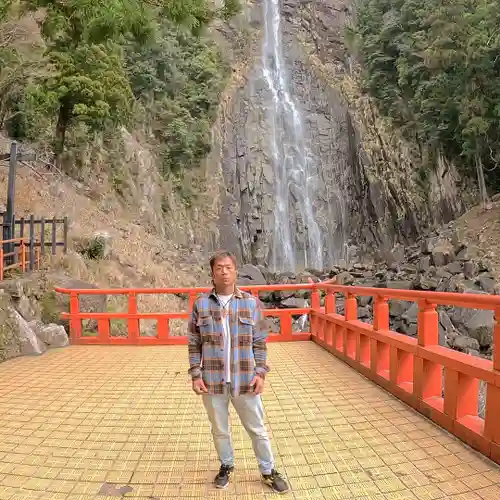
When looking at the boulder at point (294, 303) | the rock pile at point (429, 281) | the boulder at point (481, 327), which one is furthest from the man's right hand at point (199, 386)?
the boulder at point (294, 303)

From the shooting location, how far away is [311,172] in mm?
27547

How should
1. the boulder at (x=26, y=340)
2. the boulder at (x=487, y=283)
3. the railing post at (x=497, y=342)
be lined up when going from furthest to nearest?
the boulder at (x=487, y=283), the boulder at (x=26, y=340), the railing post at (x=497, y=342)

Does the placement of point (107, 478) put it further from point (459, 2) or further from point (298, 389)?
point (459, 2)

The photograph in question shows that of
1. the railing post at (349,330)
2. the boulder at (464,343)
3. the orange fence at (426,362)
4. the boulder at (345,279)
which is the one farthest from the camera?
the boulder at (345,279)

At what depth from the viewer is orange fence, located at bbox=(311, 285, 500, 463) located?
319cm

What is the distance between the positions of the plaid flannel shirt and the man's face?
104 mm

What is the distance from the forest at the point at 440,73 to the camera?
20.8 metres

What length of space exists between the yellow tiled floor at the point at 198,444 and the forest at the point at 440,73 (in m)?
19.1

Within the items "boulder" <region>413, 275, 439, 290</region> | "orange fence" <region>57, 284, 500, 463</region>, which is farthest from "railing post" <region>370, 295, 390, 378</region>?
"boulder" <region>413, 275, 439, 290</region>

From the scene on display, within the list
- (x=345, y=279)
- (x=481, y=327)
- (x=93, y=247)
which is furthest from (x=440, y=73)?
(x=93, y=247)

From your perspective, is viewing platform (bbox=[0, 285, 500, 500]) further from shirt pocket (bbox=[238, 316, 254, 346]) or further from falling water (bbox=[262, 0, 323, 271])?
falling water (bbox=[262, 0, 323, 271])

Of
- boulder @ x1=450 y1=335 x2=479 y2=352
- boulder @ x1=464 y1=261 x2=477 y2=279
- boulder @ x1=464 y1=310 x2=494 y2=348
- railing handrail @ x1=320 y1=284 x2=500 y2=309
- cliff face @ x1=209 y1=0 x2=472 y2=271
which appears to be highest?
cliff face @ x1=209 y1=0 x2=472 y2=271

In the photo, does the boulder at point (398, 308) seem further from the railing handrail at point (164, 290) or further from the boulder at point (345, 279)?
the railing handrail at point (164, 290)

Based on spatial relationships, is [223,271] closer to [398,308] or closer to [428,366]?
[428,366]
